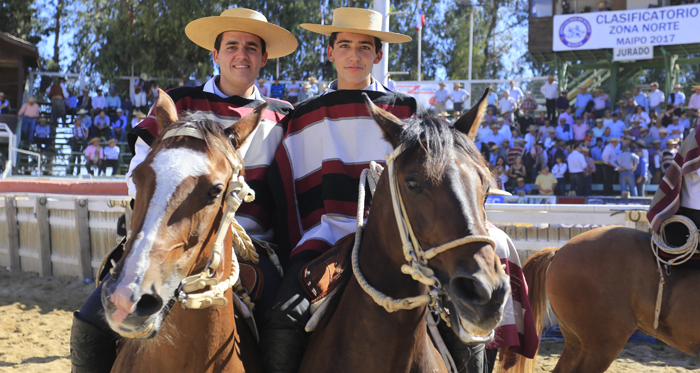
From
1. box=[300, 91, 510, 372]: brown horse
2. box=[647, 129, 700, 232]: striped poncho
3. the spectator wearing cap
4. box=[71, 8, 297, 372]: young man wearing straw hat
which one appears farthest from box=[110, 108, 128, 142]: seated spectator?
box=[300, 91, 510, 372]: brown horse

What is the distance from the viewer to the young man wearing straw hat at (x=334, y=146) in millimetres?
3174

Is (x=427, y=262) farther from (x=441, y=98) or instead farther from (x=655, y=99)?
(x=441, y=98)

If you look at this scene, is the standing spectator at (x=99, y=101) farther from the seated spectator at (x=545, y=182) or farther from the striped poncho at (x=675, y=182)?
the striped poncho at (x=675, y=182)

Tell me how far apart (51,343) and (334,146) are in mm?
4910

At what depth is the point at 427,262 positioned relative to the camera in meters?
2.09

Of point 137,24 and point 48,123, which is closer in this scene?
point 48,123

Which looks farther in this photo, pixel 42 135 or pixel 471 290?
pixel 42 135

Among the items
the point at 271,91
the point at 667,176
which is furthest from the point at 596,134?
the point at 667,176

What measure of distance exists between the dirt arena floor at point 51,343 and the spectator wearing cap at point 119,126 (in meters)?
11.3

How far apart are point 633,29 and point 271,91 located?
13.4 metres

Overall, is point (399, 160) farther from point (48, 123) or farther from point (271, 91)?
point (48, 123)

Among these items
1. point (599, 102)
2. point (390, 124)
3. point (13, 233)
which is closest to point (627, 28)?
point (599, 102)

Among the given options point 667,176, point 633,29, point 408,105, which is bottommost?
point 667,176

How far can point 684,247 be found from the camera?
436cm
